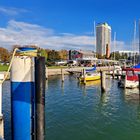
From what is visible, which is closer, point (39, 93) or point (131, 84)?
point (39, 93)

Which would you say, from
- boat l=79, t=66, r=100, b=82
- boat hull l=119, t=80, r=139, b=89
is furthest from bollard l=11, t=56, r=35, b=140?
boat l=79, t=66, r=100, b=82

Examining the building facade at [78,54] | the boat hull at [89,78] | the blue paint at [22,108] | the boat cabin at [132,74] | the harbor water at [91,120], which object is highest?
the building facade at [78,54]

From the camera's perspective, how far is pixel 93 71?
64.2 meters

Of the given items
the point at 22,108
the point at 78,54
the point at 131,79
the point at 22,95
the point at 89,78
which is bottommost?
the point at 89,78

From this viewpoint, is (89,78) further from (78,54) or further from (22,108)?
(78,54)

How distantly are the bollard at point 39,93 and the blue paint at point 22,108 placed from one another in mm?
148

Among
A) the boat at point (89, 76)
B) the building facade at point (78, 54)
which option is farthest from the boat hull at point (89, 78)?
the building facade at point (78, 54)

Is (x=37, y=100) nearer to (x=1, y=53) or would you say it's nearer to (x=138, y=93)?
(x=138, y=93)

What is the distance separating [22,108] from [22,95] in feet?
1.07

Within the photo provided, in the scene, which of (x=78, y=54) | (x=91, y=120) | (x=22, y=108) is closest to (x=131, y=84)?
(x=91, y=120)

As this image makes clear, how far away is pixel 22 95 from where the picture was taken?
6.54 meters

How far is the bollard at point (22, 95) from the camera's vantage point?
21.5 feet

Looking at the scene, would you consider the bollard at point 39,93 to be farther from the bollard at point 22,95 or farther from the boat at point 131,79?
the boat at point 131,79

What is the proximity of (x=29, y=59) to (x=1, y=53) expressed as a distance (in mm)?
117325
